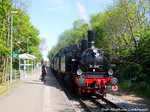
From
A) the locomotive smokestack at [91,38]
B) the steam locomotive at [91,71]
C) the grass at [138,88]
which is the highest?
the locomotive smokestack at [91,38]

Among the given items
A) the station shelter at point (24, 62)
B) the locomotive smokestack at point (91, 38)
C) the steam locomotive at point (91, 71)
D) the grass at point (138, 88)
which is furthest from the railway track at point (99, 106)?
the station shelter at point (24, 62)

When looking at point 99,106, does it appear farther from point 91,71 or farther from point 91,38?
point 91,38

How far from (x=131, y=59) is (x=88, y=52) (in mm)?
13438

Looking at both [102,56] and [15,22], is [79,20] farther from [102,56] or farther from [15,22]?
[102,56]

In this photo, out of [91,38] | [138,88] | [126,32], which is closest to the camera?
[91,38]

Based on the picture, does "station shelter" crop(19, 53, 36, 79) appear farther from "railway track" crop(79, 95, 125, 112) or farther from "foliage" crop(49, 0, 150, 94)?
"railway track" crop(79, 95, 125, 112)

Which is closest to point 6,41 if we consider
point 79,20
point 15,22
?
point 15,22

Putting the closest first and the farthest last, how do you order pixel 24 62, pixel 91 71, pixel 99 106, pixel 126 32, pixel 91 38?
pixel 99 106 → pixel 91 71 → pixel 91 38 → pixel 126 32 → pixel 24 62

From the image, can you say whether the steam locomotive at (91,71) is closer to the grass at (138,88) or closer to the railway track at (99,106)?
the railway track at (99,106)

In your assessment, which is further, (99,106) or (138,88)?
(138,88)

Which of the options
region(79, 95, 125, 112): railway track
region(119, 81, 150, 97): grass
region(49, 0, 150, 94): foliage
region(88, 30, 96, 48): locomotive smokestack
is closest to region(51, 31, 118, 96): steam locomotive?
region(88, 30, 96, 48): locomotive smokestack

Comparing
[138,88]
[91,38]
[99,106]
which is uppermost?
[91,38]

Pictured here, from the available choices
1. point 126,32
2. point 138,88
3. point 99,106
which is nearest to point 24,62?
point 126,32

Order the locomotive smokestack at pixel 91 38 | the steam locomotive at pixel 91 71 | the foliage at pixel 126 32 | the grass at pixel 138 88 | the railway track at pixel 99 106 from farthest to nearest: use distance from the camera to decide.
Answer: the foliage at pixel 126 32
the grass at pixel 138 88
the locomotive smokestack at pixel 91 38
the steam locomotive at pixel 91 71
the railway track at pixel 99 106
